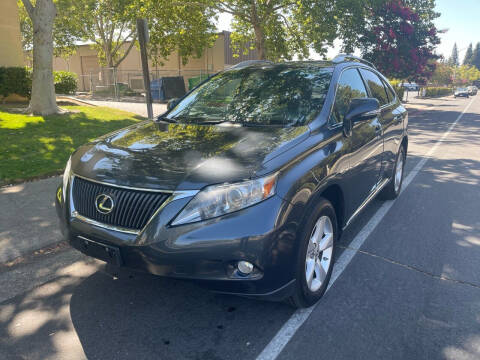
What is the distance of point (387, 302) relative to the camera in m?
3.25

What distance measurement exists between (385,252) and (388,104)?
2.18 metres

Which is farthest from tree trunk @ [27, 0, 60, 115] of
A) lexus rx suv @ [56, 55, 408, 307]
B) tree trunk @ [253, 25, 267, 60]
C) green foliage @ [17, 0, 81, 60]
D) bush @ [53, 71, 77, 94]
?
green foliage @ [17, 0, 81, 60]

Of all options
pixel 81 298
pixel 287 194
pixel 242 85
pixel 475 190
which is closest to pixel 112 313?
pixel 81 298

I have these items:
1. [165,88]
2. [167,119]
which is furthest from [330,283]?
[165,88]

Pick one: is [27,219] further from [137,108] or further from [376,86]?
[137,108]

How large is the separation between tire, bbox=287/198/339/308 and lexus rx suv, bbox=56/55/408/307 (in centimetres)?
1

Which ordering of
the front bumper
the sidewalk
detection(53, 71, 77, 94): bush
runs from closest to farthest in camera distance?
the front bumper → the sidewalk → detection(53, 71, 77, 94): bush

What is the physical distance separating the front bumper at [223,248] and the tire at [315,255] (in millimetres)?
180

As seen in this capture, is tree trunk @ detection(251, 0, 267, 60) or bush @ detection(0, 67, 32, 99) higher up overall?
tree trunk @ detection(251, 0, 267, 60)

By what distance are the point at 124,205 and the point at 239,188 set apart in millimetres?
780

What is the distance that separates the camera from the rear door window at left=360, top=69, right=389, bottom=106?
486cm

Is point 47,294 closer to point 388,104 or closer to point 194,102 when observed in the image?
point 194,102

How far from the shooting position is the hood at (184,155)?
8.66 ft

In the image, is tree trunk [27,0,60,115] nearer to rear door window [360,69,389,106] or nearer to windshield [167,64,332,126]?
windshield [167,64,332,126]
